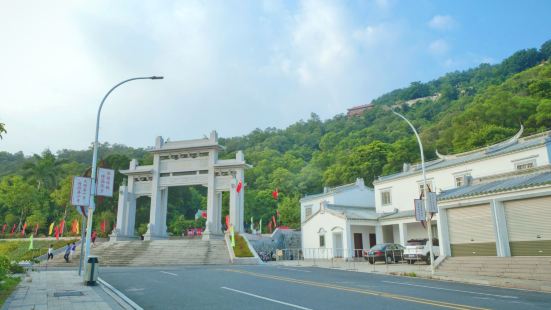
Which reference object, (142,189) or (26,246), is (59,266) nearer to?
(142,189)

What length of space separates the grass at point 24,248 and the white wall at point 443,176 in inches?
1268

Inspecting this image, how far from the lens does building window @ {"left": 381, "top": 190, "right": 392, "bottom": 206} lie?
38.5 m

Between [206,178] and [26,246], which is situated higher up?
[206,178]

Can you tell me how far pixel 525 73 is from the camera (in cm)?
6688

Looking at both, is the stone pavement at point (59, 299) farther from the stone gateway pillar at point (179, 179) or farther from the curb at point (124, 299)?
the stone gateway pillar at point (179, 179)

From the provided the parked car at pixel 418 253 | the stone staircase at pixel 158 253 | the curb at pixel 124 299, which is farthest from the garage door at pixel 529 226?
the stone staircase at pixel 158 253

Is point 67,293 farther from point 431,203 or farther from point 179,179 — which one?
point 179,179

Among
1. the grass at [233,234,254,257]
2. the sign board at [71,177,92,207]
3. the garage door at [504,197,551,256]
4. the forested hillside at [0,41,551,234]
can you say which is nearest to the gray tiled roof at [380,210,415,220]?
the grass at [233,234,254,257]

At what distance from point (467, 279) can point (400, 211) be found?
2048 cm

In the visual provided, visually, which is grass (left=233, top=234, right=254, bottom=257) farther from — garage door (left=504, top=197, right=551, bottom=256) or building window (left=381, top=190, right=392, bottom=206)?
garage door (left=504, top=197, right=551, bottom=256)

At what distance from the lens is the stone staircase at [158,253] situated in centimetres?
3033

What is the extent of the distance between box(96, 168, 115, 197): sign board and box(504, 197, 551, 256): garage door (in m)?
19.1

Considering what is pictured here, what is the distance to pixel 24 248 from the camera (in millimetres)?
41812

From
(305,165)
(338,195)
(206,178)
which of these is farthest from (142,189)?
(305,165)
